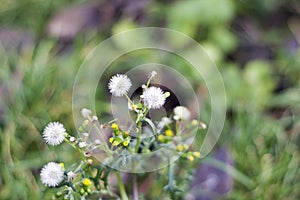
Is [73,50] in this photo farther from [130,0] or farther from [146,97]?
[146,97]

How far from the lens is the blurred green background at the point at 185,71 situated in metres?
1.26

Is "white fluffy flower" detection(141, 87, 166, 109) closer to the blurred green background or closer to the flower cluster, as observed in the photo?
the flower cluster

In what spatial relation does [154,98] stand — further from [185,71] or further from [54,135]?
[185,71]

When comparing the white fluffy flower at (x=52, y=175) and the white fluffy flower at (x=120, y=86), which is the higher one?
the white fluffy flower at (x=120, y=86)

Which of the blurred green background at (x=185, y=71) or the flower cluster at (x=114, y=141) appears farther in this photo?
the blurred green background at (x=185, y=71)

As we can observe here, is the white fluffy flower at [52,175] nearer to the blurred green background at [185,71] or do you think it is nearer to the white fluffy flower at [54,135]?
the white fluffy flower at [54,135]

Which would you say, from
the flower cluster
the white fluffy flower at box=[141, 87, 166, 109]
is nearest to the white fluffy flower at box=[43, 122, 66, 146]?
the flower cluster

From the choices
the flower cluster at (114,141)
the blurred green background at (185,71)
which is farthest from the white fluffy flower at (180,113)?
the blurred green background at (185,71)

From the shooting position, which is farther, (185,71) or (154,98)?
(185,71)

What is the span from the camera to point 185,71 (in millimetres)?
1647

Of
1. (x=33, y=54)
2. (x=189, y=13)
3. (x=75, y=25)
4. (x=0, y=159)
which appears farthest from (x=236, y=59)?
(x=0, y=159)

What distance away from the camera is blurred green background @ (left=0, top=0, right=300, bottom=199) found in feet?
4.13

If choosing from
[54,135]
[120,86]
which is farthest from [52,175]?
[120,86]

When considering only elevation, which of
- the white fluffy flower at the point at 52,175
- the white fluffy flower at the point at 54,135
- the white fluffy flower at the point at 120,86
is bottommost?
the white fluffy flower at the point at 52,175
